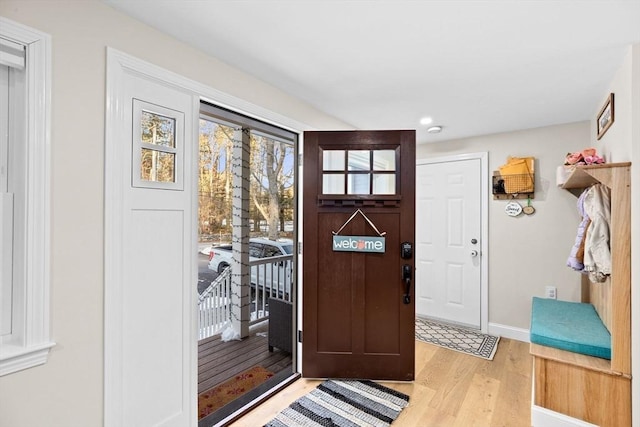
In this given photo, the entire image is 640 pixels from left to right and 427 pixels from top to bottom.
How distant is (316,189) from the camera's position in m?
2.52

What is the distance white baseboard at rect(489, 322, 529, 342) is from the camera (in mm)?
3299

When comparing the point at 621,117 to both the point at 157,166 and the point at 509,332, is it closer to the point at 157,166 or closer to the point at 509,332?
the point at 509,332

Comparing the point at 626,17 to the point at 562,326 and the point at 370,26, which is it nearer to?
the point at 370,26

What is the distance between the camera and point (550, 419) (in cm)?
191

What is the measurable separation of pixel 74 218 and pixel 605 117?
11.2 ft

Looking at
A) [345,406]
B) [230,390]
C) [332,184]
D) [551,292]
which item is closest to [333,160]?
[332,184]

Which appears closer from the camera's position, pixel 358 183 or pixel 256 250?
pixel 358 183

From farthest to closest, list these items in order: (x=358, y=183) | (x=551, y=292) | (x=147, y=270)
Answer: (x=551, y=292) → (x=358, y=183) → (x=147, y=270)

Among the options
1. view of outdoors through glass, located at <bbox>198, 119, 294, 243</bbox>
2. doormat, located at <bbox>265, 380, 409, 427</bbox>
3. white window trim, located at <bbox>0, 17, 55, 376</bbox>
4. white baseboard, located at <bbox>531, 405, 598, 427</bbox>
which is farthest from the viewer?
view of outdoors through glass, located at <bbox>198, 119, 294, 243</bbox>

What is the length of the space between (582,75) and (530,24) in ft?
2.98

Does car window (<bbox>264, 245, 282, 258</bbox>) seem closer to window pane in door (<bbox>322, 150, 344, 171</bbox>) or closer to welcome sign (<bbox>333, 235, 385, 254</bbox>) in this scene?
welcome sign (<bbox>333, 235, 385, 254</bbox>)

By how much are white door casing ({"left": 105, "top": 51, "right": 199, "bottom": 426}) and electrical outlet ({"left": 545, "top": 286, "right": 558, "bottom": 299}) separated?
3.34m

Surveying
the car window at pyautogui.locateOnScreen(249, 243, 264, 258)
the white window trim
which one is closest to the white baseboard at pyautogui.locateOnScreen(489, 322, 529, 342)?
the car window at pyautogui.locateOnScreen(249, 243, 264, 258)

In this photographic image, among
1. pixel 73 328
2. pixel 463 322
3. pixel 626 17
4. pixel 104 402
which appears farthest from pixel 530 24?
pixel 463 322
